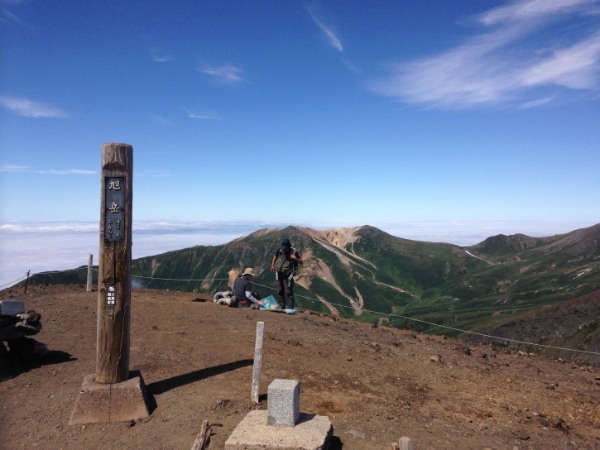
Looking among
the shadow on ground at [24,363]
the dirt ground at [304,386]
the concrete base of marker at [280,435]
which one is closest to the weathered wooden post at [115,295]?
the dirt ground at [304,386]

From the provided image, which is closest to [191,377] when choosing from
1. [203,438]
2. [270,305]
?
[203,438]

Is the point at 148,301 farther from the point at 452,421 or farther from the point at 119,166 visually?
the point at 452,421

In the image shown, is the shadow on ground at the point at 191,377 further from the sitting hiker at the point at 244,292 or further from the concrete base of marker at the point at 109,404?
the sitting hiker at the point at 244,292

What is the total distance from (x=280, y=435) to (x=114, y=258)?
13.3ft

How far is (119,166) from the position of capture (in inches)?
321

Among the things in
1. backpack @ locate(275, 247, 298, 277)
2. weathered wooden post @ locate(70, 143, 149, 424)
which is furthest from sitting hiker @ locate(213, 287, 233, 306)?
weathered wooden post @ locate(70, 143, 149, 424)

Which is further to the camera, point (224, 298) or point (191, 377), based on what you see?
point (224, 298)

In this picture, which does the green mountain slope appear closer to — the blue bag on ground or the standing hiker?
the blue bag on ground

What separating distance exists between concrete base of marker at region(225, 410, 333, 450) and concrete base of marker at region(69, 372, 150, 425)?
6.54ft

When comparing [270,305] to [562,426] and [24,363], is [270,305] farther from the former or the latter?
[562,426]

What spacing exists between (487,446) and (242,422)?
4212mm

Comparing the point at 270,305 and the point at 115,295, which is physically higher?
the point at 115,295

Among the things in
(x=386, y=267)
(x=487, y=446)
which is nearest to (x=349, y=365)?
(x=487, y=446)

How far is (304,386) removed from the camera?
10070 millimetres
